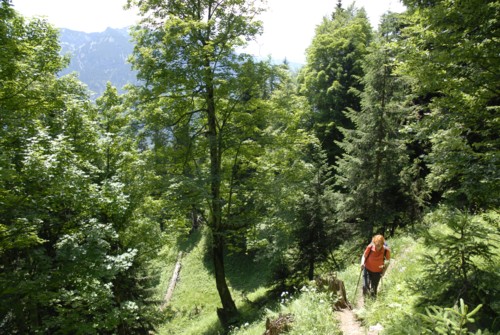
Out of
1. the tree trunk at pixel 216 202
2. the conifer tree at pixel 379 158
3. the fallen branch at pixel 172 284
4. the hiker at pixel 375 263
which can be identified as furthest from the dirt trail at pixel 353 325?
the fallen branch at pixel 172 284

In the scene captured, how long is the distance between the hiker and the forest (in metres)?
0.30

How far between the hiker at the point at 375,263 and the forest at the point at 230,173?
0.30 m

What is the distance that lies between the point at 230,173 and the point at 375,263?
23.3 feet

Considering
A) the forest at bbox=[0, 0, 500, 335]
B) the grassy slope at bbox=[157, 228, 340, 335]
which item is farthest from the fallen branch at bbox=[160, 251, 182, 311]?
the forest at bbox=[0, 0, 500, 335]

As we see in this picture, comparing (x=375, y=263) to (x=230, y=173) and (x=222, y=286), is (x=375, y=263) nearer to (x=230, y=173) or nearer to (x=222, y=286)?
(x=230, y=173)

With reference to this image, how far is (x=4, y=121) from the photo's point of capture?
302 inches

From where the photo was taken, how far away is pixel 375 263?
784 cm

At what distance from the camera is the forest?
20.6 ft

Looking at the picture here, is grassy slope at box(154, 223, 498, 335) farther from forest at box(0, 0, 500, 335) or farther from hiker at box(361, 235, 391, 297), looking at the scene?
hiker at box(361, 235, 391, 297)

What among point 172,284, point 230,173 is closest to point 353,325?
point 230,173

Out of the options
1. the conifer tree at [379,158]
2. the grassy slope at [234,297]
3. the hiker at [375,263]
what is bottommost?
the grassy slope at [234,297]

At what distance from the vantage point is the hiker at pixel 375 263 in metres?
7.85

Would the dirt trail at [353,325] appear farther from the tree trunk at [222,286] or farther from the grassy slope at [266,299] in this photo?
the tree trunk at [222,286]

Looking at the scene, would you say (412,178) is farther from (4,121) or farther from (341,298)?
(4,121)
